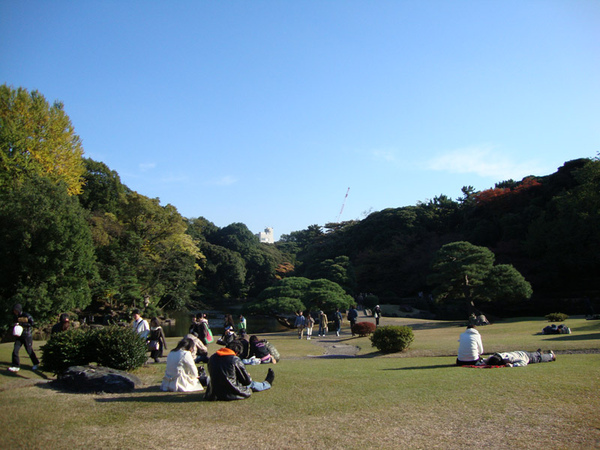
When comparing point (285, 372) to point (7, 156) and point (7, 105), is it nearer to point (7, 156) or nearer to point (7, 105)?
point (7, 156)

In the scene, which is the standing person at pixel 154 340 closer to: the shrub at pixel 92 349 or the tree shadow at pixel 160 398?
the shrub at pixel 92 349

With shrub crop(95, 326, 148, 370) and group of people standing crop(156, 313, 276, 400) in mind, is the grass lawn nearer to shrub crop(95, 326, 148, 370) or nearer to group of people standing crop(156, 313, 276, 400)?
group of people standing crop(156, 313, 276, 400)

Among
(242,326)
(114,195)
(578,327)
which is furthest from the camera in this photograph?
(114,195)

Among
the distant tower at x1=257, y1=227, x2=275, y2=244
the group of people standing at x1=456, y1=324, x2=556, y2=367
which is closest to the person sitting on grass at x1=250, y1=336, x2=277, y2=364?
the group of people standing at x1=456, y1=324, x2=556, y2=367

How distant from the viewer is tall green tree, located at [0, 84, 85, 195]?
23.0m

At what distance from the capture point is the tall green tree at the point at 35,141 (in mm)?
22969

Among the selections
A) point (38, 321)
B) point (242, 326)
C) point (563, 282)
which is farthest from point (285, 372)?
point (563, 282)

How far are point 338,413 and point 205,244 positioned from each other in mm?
46121

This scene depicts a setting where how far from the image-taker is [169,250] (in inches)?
1234

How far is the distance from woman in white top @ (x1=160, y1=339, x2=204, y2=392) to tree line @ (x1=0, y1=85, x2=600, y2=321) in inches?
415

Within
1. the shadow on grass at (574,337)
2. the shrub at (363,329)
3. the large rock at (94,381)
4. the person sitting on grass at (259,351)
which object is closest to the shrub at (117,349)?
the large rock at (94,381)

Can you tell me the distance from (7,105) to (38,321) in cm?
1432

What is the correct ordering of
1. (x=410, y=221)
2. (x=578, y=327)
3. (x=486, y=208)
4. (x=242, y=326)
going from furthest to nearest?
1. (x=410, y=221)
2. (x=486, y=208)
3. (x=578, y=327)
4. (x=242, y=326)

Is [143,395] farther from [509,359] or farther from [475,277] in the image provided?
[475,277]
